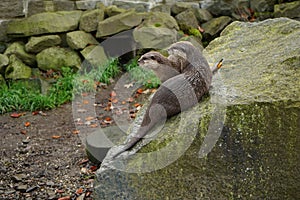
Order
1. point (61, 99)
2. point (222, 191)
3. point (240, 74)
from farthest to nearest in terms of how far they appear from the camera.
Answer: point (61, 99)
point (240, 74)
point (222, 191)

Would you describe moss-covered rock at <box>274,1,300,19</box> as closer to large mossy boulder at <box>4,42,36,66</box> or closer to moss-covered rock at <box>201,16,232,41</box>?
moss-covered rock at <box>201,16,232,41</box>

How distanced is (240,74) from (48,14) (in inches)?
179

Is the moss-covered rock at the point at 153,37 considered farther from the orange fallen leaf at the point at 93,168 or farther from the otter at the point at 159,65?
the otter at the point at 159,65

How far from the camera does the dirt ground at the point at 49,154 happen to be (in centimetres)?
403

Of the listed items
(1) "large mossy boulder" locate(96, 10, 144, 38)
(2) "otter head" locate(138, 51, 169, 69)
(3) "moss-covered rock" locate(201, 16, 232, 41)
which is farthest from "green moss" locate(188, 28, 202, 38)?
(2) "otter head" locate(138, 51, 169, 69)

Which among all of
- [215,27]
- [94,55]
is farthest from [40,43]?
[215,27]

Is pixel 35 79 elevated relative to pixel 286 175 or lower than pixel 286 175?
lower

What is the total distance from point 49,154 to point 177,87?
8.96 feet

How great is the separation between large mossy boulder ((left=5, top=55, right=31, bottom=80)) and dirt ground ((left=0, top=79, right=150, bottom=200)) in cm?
85

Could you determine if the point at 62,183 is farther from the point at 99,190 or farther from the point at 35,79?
the point at 35,79

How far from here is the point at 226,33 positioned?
412cm

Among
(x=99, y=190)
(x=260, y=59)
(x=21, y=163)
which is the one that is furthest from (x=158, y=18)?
(x=99, y=190)

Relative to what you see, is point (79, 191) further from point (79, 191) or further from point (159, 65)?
point (159, 65)

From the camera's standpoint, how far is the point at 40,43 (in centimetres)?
661
